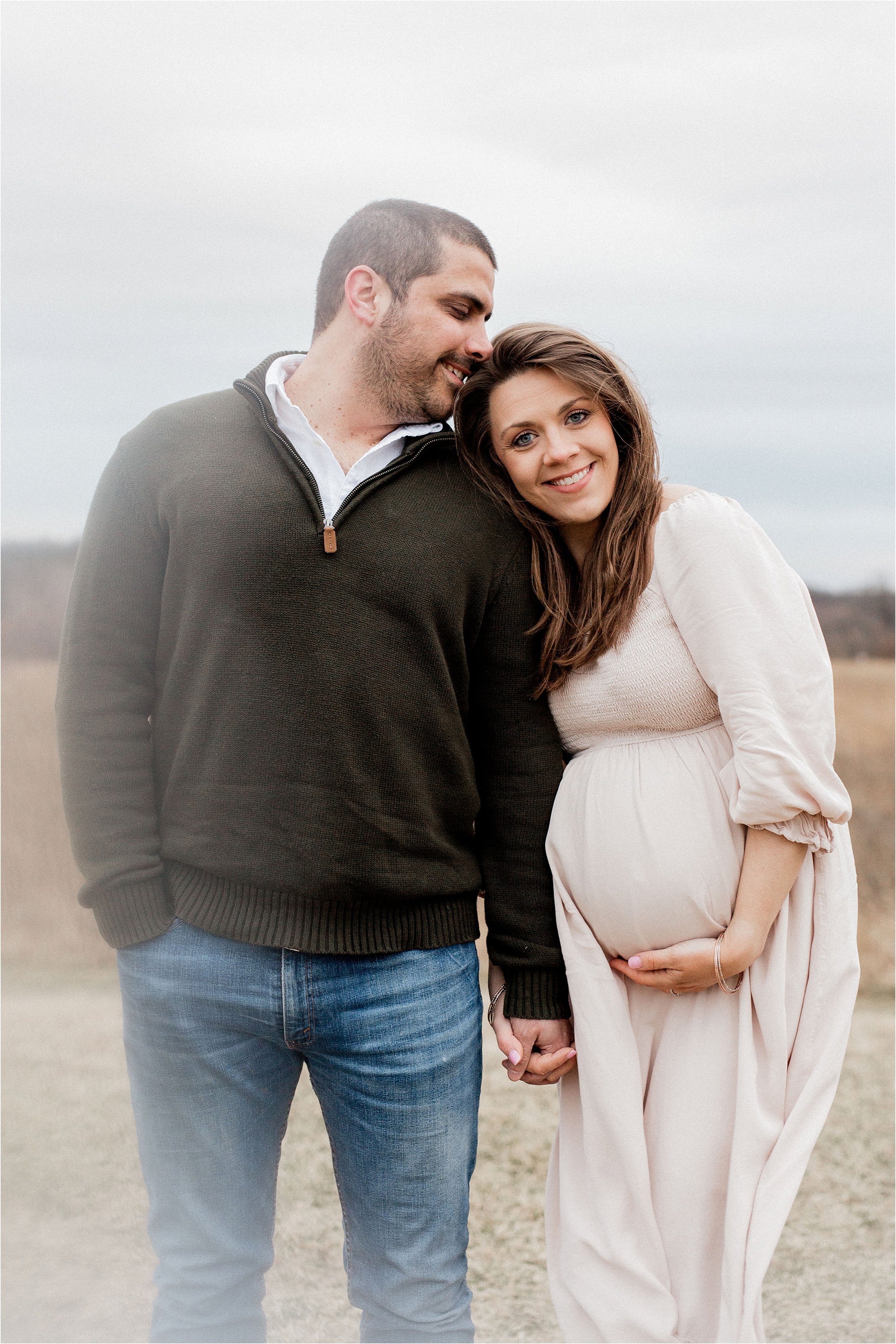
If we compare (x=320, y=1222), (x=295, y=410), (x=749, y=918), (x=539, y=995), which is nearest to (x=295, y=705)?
(x=295, y=410)

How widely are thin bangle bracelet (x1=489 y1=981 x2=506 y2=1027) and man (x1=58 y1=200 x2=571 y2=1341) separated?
27 millimetres

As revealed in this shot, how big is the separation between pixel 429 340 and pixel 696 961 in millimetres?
946

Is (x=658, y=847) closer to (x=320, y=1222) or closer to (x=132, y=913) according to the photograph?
(x=132, y=913)

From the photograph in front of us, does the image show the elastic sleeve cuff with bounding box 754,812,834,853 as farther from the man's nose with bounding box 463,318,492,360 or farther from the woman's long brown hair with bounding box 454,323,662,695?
the man's nose with bounding box 463,318,492,360

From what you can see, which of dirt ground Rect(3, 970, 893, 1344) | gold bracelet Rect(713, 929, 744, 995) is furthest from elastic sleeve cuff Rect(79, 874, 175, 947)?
dirt ground Rect(3, 970, 893, 1344)

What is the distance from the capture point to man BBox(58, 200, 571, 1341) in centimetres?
143

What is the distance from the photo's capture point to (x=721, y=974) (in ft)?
4.67

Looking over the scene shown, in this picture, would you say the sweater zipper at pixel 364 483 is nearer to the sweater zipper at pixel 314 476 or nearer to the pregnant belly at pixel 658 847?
the sweater zipper at pixel 314 476

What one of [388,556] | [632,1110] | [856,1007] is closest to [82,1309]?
[632,1110]

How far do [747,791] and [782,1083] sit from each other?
1.45 feet

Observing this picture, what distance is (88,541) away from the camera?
1478 mm

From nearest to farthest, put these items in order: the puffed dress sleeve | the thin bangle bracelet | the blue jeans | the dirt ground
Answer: the puffed dress sleeve
the blue jeans
the thin bangle bracelet
the dirt ground

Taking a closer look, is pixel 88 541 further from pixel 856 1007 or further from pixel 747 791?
pixel 856 1007

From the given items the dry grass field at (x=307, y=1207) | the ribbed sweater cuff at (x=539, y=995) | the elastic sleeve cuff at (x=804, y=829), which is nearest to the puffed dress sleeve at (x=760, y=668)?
the elastic sleeve cuff at (x=804, y=829)
